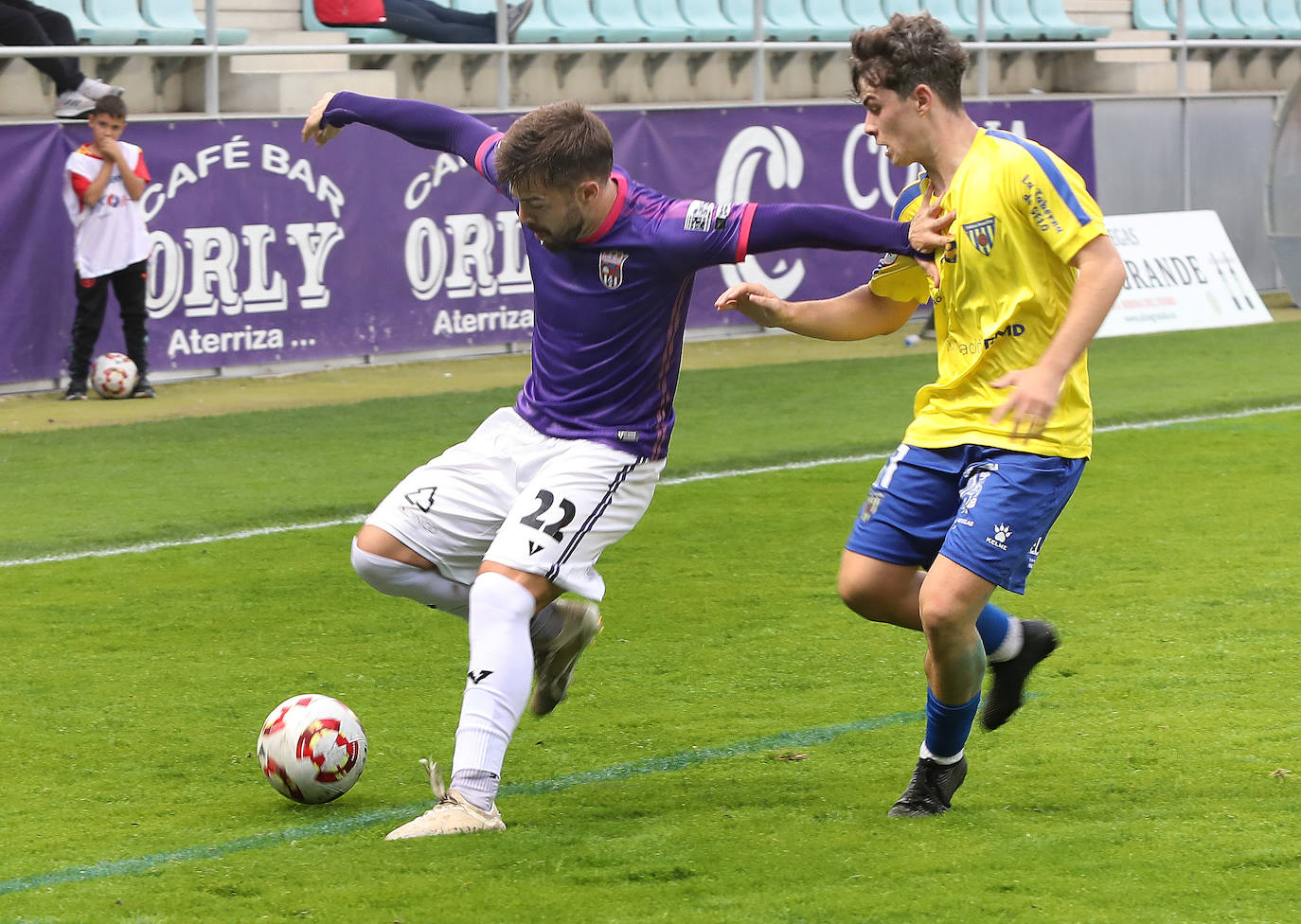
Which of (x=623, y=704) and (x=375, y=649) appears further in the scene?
(x=375, y=649)

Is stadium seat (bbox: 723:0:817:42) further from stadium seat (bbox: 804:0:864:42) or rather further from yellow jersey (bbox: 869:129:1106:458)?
yellow jersey (bbox: 869:129:1106:458)

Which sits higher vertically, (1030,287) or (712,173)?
(1030,287)

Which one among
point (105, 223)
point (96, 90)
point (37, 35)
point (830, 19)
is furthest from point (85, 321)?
point (830, 19)

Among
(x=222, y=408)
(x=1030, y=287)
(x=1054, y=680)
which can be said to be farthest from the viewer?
(x=222, y=408)

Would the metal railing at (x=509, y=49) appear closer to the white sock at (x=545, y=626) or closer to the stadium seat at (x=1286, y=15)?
the stadium seat at (x=1286, y=15)

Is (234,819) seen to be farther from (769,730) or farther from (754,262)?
(754,262)

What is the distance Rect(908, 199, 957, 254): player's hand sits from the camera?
4.34 m

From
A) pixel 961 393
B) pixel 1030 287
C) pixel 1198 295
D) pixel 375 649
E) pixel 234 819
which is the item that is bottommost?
pixel 1198 295

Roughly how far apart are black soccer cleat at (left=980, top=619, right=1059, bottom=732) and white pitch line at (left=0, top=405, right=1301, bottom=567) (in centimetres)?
426

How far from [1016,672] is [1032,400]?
1153mm

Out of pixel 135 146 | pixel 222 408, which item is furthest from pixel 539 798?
pixel 135 146

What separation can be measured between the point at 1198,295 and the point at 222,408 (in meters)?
8.97

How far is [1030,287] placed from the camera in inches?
170

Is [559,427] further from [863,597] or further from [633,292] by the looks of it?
[863,597]
